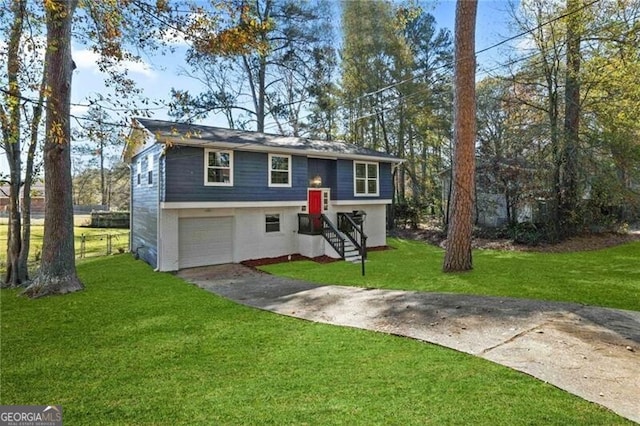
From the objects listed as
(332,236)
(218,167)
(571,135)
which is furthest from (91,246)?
(571,135)

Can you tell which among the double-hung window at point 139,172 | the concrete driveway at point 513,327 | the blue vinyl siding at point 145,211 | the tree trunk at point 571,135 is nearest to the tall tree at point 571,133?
the tree trunk at point 571,135

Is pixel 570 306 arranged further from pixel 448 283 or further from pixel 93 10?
pixel 93 10

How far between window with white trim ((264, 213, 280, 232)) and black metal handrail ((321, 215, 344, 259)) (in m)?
1.73

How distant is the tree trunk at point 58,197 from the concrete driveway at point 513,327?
11.7ft

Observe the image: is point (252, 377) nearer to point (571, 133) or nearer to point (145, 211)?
point (145, 211)

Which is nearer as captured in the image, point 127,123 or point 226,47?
point 127,123

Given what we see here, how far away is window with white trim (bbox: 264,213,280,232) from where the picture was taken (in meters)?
13.3

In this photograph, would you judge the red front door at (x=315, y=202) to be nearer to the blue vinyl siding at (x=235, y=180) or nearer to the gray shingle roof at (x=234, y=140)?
the blue vinyl siding at (x=235, y=180)

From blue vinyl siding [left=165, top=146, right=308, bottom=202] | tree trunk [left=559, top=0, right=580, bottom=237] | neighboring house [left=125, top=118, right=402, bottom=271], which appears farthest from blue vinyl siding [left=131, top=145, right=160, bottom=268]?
tree trunk [left=559, top=0, right=580, bottom=237]

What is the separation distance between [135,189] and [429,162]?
20196mm

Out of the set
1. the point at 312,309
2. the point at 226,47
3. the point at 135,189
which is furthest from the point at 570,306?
the point at 135,189

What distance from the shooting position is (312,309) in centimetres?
621

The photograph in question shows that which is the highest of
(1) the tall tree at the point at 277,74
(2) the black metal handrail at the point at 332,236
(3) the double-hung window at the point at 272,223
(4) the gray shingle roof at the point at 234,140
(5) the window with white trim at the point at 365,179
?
(1) the tall tree at the point at 277,74

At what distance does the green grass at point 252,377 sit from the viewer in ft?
9.37
